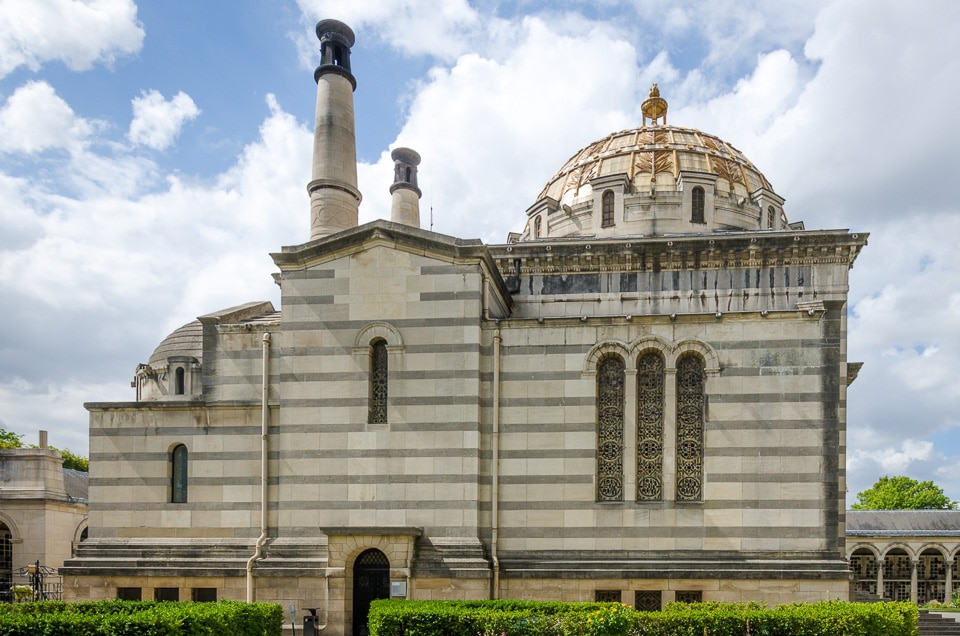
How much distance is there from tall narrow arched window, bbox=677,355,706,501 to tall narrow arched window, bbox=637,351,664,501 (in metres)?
0.51

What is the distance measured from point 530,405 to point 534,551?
394 centimetres

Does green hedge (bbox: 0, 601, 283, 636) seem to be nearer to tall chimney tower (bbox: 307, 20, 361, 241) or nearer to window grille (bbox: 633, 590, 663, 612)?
window grille (bbox: 633, 590, 663, 612)

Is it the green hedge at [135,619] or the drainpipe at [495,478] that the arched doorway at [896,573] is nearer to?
the drainpipe at [495,478]

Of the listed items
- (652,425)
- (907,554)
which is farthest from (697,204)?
(907,554)

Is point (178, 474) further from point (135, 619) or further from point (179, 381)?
point (179, 381)

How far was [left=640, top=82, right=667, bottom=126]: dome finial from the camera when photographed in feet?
145

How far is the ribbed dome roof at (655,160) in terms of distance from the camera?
3800cm

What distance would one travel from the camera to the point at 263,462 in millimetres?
23672

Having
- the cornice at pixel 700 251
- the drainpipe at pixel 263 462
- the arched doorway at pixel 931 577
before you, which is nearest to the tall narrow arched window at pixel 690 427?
the cornice at pixel 700 251

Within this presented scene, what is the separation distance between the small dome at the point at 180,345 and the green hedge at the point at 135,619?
25.4 meters

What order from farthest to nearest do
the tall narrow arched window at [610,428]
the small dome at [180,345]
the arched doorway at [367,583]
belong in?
the small dome at [180,345] → the tall narrow arched window at [610,428] → the arched doorway at [367,583]

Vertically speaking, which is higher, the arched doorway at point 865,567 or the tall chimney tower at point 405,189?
the tall chimney tower at point 405,189

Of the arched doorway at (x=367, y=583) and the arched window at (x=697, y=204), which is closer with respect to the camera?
the arched doorway at (x=367, y=583)

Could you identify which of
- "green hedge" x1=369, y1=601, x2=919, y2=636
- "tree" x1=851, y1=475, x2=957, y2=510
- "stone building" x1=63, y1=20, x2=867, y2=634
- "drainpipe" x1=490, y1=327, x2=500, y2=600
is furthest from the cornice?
"tree" x1=851, y1=475, x2=957, y2=510
